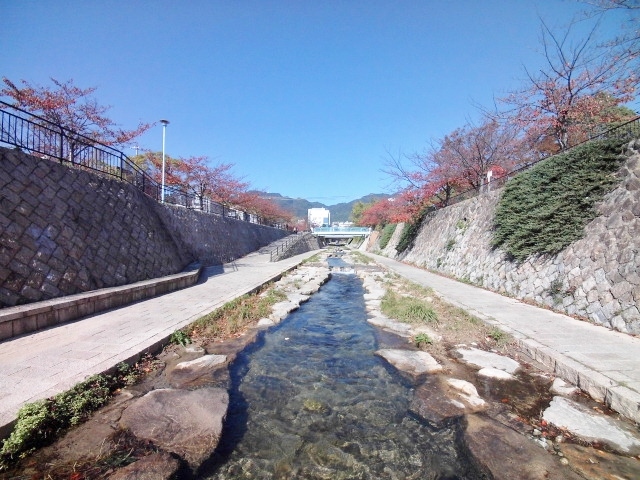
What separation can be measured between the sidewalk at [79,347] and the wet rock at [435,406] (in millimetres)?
3600

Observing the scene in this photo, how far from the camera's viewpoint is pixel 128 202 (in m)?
9.77

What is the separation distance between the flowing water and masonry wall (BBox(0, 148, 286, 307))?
425 centimetres

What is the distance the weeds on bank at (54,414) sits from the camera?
7.86ft

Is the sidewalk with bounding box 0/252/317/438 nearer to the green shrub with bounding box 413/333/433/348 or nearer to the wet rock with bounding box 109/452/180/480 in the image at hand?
the wet rock with bounding box 109/452/180/480

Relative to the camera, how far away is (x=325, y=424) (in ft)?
10.4

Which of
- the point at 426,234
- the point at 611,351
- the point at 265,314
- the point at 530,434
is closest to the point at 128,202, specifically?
the point at 265,314

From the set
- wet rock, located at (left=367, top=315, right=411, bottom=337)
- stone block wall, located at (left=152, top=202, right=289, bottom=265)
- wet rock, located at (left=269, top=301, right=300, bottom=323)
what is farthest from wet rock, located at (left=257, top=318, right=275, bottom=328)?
stone block wall, located at (left=152, top=202, right=289, bottom=265)

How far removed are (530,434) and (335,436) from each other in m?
1.83

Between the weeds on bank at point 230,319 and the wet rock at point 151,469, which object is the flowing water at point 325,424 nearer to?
the wet rock at point 151,469

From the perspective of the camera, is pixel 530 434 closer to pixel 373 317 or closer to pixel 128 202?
pixel 373 317

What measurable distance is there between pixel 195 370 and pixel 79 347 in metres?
1.64

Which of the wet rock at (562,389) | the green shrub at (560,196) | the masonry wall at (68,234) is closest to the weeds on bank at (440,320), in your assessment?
the wet rock at (562,389)

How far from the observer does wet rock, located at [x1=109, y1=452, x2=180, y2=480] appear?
2.20 meters

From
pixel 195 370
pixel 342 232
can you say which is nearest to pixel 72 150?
pixel 195 370
